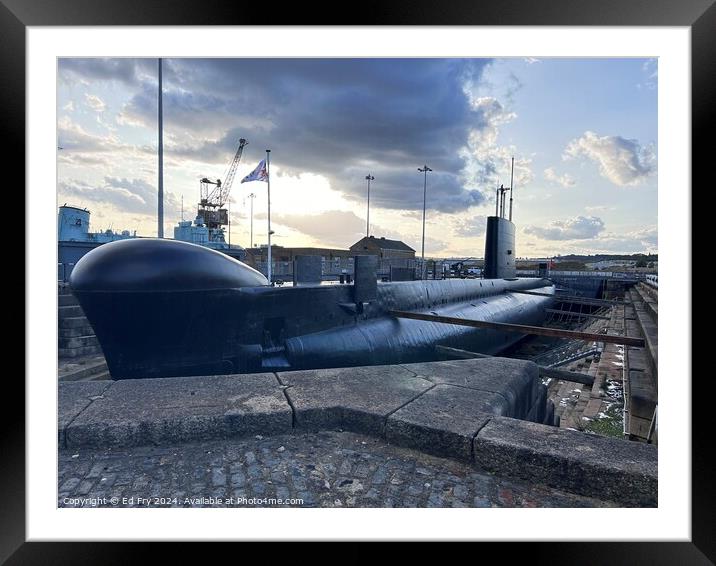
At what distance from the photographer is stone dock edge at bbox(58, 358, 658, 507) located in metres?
2.12

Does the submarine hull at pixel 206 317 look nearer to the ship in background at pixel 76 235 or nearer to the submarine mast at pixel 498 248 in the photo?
the submarine mast at pixel 498 248

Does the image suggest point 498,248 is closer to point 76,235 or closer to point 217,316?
point 217,316

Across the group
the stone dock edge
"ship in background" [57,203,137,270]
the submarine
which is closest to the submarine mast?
the submarine

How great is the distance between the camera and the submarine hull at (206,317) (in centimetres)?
406

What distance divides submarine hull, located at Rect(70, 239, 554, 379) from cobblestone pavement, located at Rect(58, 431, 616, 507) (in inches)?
74.8

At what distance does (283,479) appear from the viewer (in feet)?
6.87

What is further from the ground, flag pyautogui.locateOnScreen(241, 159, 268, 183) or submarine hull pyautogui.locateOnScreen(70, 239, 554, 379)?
flag pyautogui.locateOnScreen(241, 159, 268, 183)

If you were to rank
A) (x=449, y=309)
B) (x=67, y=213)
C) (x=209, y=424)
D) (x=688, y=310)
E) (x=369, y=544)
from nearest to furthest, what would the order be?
1. (x=369, y=544)
2. (x=688, y=310)
3. (x=209, y=424)
4. (x=449, y=309)
5. (x=67, y=213)

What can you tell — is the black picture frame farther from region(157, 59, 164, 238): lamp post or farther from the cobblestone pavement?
region(157, 59, 164, 238): lamp post

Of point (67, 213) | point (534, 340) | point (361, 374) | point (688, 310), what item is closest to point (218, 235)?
point (67, 213)
